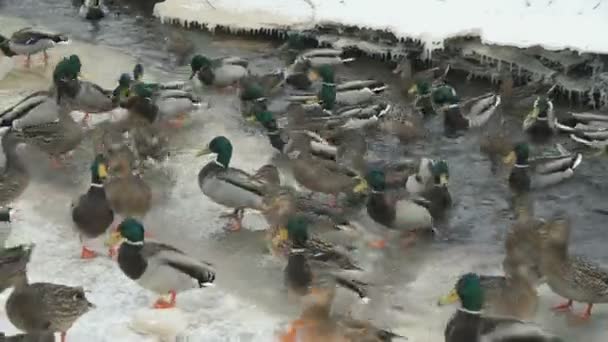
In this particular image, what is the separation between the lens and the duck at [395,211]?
7.72 metres

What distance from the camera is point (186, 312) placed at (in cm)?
681

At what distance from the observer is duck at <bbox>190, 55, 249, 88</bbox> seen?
1098 cm

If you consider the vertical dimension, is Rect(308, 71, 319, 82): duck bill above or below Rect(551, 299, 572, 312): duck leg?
above

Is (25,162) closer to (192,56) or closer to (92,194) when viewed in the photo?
(92,194)

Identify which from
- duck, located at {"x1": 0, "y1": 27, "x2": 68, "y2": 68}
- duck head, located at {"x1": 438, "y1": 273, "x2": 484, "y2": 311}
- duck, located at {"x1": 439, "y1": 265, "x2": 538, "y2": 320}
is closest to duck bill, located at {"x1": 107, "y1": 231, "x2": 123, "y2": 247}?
duck head, located at {"x1": 438, "y1": 273, "x2": 484, "y2": 311}

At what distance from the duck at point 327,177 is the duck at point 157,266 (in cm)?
177

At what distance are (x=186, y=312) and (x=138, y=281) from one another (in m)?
0.39

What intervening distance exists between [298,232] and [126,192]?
1.66m

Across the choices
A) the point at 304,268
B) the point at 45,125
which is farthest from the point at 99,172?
the point at 304,268

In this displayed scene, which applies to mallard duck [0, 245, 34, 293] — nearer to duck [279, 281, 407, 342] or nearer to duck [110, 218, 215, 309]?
duck [110, 218, 215, 309]

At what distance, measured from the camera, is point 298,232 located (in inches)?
263

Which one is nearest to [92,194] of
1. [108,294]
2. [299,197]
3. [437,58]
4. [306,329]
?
[108,294]

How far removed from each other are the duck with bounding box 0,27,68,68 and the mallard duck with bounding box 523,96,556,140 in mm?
5256

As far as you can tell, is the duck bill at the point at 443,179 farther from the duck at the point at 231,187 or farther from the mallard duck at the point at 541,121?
the mallard duck at the point at 541,121
